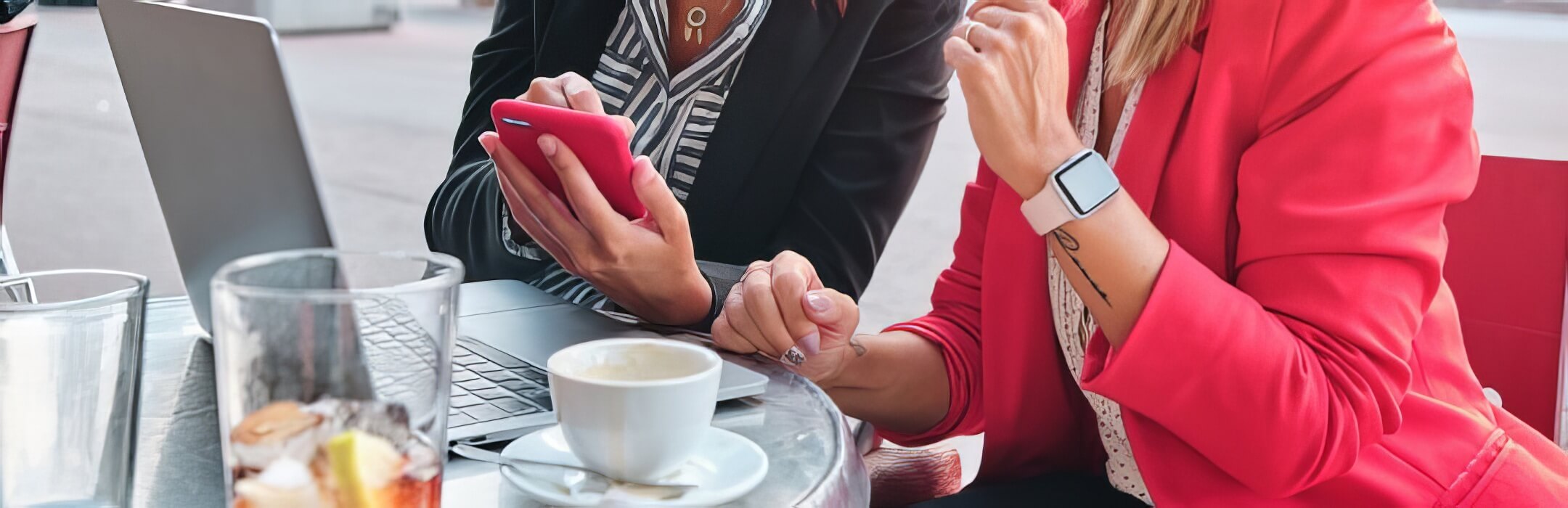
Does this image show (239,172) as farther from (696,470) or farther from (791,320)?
(791,320)

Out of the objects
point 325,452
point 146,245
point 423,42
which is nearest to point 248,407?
point 325,452

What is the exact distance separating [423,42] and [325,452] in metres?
11.3

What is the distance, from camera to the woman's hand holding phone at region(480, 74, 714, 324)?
0.95 m

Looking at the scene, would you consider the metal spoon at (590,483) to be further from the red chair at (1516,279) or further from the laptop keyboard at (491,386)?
the red chair at (1516,279)

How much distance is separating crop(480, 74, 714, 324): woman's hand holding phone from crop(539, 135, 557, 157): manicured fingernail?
0.02m

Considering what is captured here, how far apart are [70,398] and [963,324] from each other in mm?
820

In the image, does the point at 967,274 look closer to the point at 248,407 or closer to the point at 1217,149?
the point at 1217,149

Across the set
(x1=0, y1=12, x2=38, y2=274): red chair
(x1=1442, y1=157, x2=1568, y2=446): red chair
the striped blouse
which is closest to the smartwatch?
(x1=1442, y1=157, x2=1568, y2=446): red chair

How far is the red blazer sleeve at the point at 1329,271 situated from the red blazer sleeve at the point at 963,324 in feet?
0.93

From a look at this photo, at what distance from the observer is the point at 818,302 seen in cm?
100

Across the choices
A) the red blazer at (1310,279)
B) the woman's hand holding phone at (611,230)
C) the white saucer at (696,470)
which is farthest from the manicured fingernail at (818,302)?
the white saucer at (696,470)

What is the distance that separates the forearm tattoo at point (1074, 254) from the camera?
0.88 m

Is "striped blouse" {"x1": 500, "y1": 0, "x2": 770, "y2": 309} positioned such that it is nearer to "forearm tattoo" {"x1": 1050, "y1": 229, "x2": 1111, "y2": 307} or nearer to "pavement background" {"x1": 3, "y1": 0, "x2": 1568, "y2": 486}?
"forearm tattoo" {"x1": 1050, "y1": 229, "x2": 1111, "y2": 307}

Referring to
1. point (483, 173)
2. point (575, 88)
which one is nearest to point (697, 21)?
point (483, 173)
